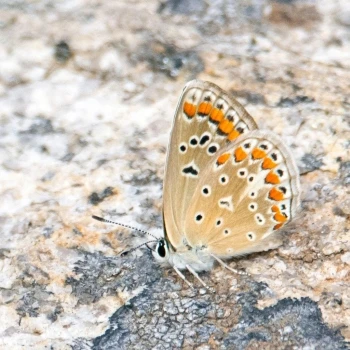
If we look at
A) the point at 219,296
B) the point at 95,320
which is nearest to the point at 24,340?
the point at 95,320

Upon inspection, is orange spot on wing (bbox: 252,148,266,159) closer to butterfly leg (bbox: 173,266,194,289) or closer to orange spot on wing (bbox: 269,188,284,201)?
orange spot on wing (bbox: 269,188,284,201)

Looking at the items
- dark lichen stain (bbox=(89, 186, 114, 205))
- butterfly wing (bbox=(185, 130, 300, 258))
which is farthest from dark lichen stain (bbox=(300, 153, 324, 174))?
dark lichen stain (bbox=(89, 186, 114, 205))

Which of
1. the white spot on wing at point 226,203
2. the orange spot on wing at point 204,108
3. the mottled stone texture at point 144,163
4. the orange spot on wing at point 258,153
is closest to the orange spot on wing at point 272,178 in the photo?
the orange spot on wing at point 258,153

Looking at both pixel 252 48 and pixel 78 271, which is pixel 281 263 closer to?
pixel 78 271

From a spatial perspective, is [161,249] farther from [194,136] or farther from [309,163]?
[309,163]

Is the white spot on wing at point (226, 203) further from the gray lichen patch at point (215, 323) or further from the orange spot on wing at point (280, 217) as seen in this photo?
the gray lichen patch at point (215, 323)

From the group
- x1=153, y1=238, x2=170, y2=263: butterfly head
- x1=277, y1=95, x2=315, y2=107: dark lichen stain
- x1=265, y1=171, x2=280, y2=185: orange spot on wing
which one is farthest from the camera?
x1=277, y1=95, x2=315, y2=107: dark lichen stain

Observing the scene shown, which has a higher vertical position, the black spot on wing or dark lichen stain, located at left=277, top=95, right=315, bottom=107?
the black spot on wing
